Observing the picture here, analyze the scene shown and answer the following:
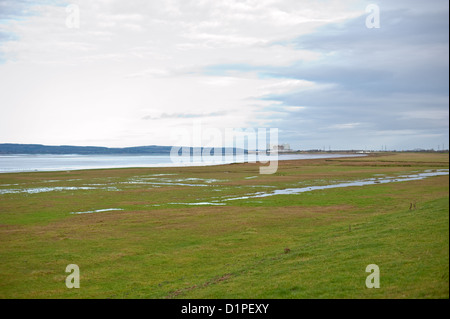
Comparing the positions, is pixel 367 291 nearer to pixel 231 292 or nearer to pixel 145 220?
pixel 231 292

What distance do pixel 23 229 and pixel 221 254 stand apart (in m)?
17.8

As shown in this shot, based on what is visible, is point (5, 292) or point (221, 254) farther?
point (221, 254)

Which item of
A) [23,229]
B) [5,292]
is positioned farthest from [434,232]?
[23,229]

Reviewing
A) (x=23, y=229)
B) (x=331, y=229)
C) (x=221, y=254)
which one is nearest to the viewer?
(x=221, y=254)

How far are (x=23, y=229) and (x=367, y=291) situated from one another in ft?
90.1

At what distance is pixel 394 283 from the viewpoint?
11836 millimetres

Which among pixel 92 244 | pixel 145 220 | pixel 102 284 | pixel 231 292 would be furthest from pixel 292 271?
pixel 145 220

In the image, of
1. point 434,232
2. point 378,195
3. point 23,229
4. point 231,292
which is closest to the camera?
point 231,292

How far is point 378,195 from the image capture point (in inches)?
1927

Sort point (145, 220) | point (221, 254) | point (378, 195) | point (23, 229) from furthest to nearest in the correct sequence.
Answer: point (378, 195) → point (145, 220) → point (23, 229) → point (221, 254)

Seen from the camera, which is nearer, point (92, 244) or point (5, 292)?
point (5, 292)

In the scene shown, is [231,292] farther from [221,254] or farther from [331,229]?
[331,229]
